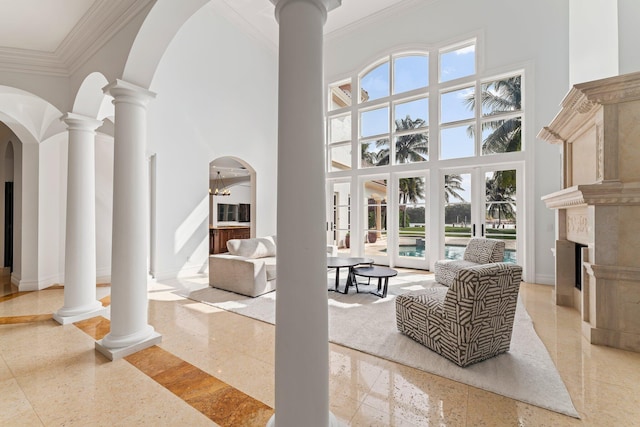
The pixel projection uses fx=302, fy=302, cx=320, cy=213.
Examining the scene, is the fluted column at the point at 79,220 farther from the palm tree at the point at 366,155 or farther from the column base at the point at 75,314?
the palm tree at the point at 366,155

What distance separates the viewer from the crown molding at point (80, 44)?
2.71 m

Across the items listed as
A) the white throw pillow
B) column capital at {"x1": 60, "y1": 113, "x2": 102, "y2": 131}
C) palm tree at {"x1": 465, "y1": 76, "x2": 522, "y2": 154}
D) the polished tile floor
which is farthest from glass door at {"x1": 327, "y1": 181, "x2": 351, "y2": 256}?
column capital at {"x1": 60, "y1": 113, "x2": 102, "y2": 131}

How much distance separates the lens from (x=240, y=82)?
24.4ft

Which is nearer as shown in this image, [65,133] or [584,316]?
[584,316]

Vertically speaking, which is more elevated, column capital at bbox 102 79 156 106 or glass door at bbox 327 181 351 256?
column capital at bbox 102 79 156 106

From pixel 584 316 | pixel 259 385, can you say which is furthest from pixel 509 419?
pixel 584 316

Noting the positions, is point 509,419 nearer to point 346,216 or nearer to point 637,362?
point 637,362

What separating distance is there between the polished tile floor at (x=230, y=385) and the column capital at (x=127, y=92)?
231cm

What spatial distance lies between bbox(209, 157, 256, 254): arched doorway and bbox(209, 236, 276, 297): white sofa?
4.13 metres

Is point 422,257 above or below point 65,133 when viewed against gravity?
below

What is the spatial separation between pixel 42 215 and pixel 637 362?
7.91 metres

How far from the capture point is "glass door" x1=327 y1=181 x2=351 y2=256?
8.00 m

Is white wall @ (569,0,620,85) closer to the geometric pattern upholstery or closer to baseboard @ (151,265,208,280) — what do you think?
the geometric pattern upholstery

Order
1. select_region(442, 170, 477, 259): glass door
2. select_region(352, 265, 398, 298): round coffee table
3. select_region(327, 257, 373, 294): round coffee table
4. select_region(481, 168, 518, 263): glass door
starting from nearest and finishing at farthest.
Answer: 1. select_region(352, 265, 398, 298): round coffee table
2. select_region(327, 257, 373, 294): round coffee table
3. select_region(481, 168, 518, 263): glass door
4. select_region(442, 170, 477, 259): glass door
